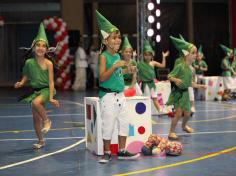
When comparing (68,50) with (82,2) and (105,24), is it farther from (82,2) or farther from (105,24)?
(105,24)

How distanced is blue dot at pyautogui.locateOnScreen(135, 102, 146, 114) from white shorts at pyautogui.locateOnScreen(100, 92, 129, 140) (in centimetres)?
49

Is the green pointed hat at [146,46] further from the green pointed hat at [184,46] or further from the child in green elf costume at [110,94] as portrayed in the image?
the child in green elf costume at [110,94]

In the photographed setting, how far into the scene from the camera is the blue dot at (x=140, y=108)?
6.78 meters

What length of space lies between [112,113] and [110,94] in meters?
0.23

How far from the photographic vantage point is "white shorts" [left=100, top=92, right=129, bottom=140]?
6.21 metres

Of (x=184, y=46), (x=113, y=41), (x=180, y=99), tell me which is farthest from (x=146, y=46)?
(x=113, y=41)

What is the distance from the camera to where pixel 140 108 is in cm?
680

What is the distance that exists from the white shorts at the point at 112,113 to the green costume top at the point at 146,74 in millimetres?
3788

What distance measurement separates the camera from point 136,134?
6.77m

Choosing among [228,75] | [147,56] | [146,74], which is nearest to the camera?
[147,56]

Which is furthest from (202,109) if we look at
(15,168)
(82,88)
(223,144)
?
(82,88)

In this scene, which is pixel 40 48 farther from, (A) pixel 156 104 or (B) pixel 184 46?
(A) pixel 156 104

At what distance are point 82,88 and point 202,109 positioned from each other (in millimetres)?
8508

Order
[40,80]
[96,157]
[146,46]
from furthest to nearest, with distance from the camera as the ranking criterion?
[146,46], [40,80], [96,157]
